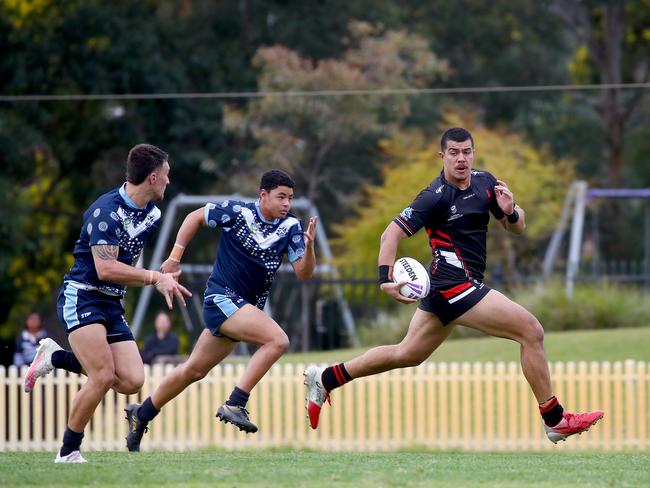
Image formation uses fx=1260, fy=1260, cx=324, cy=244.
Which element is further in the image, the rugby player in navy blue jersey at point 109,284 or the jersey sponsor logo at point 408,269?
the jersey sponsor logo at point 408,269

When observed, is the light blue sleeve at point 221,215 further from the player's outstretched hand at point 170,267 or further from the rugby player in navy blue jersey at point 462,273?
the rugby player in navy blue jersey at point 462,273

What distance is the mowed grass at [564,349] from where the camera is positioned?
19.1m

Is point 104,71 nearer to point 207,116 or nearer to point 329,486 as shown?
point 207,116

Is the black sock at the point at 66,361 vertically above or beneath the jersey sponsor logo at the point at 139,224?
beneath

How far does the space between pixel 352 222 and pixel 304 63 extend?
13.5 feet

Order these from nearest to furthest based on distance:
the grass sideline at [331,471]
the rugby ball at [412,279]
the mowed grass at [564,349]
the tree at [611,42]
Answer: the grass sideline at [331,471] → the rugby ball at [412,279] → the mowed grass at [564,349] → the tree at [611,42]

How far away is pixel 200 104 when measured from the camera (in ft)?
105

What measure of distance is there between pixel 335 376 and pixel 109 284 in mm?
2075

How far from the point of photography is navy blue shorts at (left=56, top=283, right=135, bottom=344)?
8.85 meters

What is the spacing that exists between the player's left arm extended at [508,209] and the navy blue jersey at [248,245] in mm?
1558

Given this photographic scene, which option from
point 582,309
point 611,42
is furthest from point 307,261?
point 611,42

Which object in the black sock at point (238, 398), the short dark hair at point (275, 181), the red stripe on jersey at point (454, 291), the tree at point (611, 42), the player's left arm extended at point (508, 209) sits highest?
the tree at point (611, 42)

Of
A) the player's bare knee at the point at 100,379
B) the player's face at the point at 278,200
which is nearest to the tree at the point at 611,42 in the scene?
the player's face at the point at 278,200

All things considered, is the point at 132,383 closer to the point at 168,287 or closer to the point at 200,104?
the point at 168,287
